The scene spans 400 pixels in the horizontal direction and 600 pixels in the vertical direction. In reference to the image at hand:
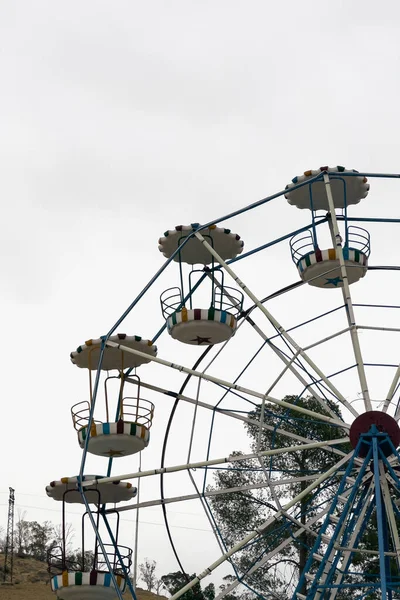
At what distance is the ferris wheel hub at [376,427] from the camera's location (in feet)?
50.3

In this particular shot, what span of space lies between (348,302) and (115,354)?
4551mm

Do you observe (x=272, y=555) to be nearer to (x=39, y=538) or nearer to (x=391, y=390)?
(x=391, y=390)

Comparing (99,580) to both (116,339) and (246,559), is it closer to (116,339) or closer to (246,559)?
(116,339)

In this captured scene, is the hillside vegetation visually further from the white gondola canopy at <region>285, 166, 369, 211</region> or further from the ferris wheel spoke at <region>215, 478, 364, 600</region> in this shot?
the white gondola canopy at <region>285, 166, 369, 211</region>

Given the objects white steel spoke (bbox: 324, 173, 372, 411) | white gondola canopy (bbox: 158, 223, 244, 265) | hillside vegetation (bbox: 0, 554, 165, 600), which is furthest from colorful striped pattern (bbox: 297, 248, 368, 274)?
hillside vegetation (bbox: 0, 554, 165, 600)

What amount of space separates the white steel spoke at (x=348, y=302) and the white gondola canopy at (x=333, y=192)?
1.65ft

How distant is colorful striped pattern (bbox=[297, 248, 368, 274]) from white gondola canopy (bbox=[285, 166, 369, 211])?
3.14 ft

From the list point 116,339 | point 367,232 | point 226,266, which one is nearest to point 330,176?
point 367,232

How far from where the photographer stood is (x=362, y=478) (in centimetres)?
1508

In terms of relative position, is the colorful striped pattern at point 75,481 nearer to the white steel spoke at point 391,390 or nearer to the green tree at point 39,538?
the white steel spoke at point 391,390

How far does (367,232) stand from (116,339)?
536cm

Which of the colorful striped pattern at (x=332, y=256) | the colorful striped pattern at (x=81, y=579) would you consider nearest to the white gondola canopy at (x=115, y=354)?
the colorful striped pattern at (x=332, y=256)

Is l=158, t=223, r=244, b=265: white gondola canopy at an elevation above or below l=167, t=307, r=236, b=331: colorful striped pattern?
above

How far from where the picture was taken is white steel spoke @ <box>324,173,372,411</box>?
15.9m
